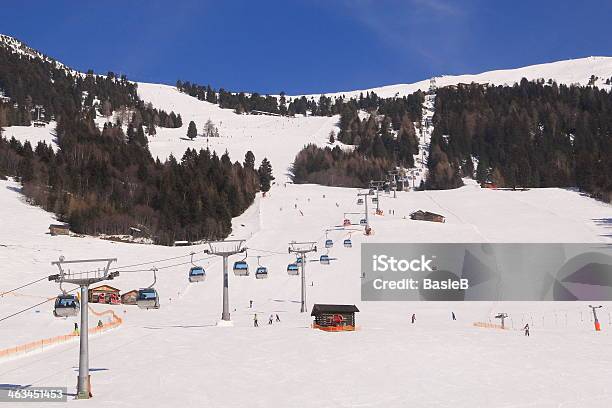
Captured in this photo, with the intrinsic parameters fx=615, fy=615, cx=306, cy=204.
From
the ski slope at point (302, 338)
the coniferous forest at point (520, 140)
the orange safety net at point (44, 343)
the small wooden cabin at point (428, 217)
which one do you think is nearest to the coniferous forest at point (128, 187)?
the ski slope at point (302, 338)

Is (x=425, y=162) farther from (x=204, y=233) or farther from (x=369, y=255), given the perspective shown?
(x=369, y=255)

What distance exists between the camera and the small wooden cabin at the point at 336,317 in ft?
98.8

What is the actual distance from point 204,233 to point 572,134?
137518mm

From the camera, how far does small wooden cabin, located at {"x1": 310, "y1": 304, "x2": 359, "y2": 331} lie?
30.1 meters

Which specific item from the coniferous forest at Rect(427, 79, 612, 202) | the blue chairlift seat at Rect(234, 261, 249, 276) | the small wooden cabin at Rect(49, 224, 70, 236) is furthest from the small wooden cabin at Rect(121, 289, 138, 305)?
the coniferous forest at Rect(427, 79, 612, 202)

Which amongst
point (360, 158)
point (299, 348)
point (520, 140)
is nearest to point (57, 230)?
point (299, 348)

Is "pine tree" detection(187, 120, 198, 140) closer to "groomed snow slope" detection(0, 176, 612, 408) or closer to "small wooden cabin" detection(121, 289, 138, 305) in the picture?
"groomed snow slope" detection(0, 176, 612, 408)

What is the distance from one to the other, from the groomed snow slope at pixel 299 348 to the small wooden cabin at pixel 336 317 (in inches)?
40.7

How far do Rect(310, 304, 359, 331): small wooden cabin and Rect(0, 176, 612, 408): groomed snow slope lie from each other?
1.03 meters

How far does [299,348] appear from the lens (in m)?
24.1

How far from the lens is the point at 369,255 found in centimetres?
5450

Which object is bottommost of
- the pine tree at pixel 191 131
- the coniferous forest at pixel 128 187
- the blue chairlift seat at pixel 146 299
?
the blue chairlift seat at pixel 146 299

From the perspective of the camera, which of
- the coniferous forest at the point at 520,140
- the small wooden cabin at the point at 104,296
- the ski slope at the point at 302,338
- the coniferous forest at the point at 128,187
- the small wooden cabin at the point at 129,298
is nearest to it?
the ski slope at the point at 302,338

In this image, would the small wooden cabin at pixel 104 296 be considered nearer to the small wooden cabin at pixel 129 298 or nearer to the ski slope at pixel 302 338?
the small wooden cabin at pixel 129 298
